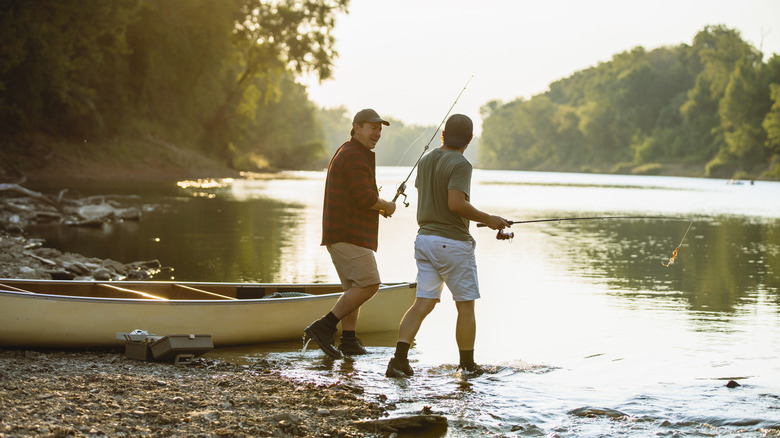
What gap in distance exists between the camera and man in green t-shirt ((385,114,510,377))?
657cm

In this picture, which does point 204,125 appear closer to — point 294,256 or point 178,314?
point 294,256

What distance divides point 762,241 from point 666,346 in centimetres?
1478

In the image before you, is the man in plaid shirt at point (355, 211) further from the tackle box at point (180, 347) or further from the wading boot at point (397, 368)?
the tackle box at point (180, 347)

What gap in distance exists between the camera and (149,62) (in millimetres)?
46500

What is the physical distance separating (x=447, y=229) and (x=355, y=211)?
3.15 ft

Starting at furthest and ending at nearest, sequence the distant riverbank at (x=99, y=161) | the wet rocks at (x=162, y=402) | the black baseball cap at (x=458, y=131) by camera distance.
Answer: the distant riverbank at (x=99, y=161), the black baseball cap at (x=458, y=131), the wet rocks at (x=162, y=402)

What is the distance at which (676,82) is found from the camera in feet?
470

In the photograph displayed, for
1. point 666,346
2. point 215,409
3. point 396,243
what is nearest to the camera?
point 215,409

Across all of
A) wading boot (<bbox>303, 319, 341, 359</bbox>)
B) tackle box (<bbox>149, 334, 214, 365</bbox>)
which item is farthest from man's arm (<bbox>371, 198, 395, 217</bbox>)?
tackle box (<bbox>149, 334, 214, 365</bbox>)

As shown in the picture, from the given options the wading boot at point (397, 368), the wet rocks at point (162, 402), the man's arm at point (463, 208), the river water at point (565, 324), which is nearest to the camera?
the wet rocks at point (162, 402)

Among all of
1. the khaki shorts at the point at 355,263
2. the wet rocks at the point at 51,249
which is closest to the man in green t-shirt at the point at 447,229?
the khaki shorts at the point at 355,263

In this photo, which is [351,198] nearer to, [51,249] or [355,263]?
[355,263]

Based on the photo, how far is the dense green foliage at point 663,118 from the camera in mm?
109312

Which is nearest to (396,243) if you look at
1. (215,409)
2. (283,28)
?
(215,409)
